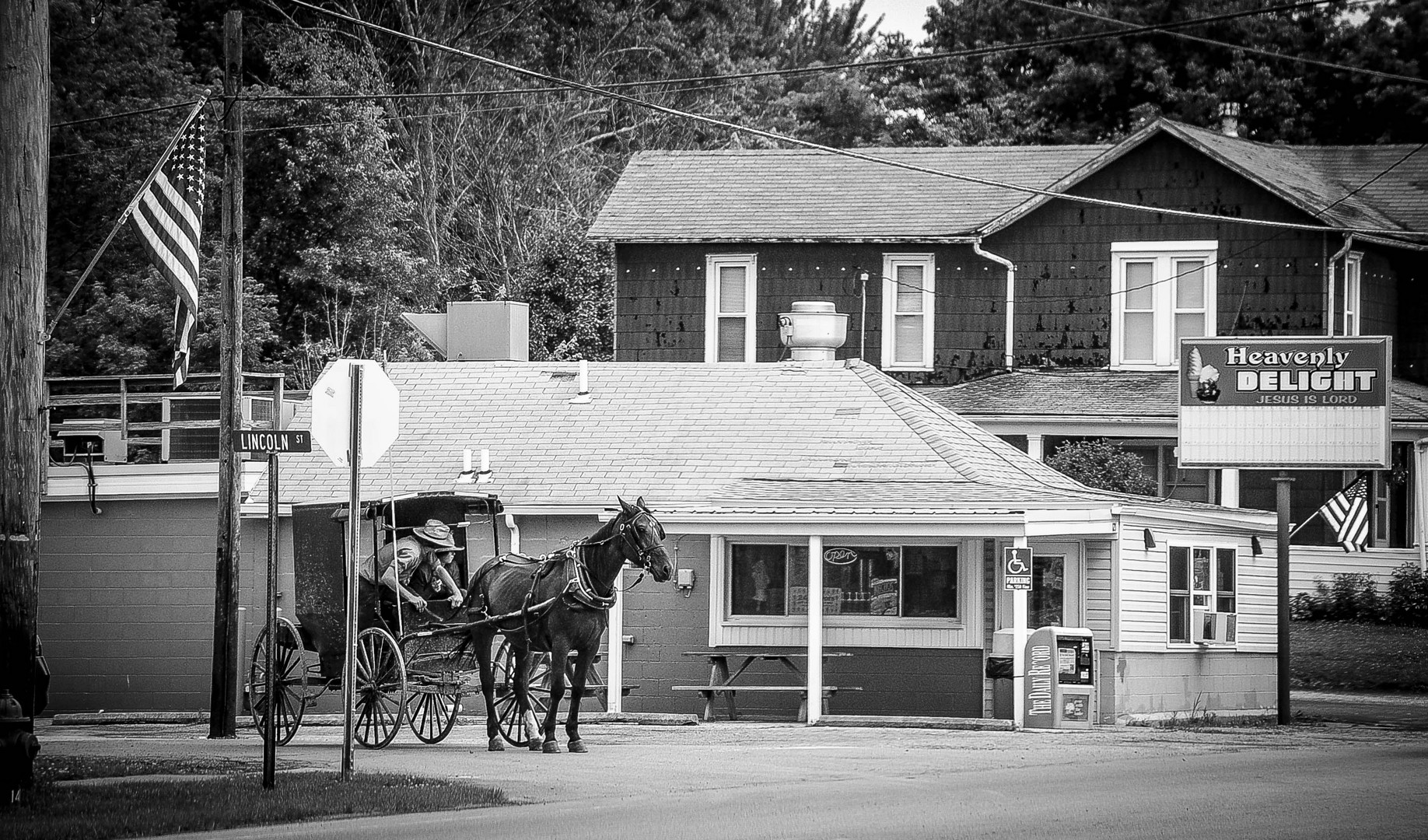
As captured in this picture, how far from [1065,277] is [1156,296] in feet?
5.62

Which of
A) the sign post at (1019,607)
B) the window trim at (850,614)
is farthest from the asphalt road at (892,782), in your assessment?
the window trim at (850,614)

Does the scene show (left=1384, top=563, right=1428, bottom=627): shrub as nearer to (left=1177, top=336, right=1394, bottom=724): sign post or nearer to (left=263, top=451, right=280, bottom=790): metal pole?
(left=1177, top=336, right=1394, bottom=724): sign post

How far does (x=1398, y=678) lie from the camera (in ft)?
94.3

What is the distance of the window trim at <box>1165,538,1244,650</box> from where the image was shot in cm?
2403

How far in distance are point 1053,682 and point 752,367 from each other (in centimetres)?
726

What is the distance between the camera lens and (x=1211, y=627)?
81.0ft

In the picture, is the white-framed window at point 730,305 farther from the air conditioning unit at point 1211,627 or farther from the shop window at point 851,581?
the air conditioning unit at point 1211,627

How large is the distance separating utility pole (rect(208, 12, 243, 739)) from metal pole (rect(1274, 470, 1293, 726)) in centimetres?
1240

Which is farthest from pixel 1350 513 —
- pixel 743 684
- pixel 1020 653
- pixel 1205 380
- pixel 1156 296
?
pixel 743 684

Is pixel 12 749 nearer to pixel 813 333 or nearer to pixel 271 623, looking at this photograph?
pixel 271 623

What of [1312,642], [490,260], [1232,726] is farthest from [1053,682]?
[490,260]

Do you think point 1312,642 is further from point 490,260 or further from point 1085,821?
point 490,260

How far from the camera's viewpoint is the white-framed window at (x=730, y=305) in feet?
120

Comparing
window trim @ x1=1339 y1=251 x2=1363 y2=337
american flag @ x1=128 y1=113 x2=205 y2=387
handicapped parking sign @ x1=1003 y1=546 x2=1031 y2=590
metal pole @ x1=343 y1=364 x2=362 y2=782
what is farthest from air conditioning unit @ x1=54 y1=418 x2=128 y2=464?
window trim @ x1=1339 y1=251 x2=1363 y2=337
